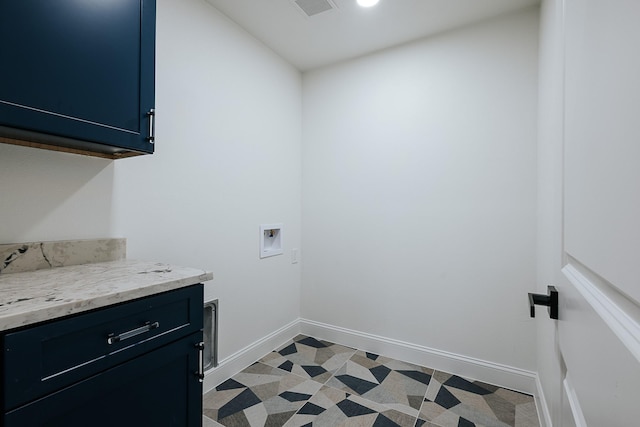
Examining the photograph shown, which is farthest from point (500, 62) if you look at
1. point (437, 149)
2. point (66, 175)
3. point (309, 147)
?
point (66, 175)

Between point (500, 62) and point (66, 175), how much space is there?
2638 mm

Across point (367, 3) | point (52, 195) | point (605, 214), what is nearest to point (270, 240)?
point (52, 195)

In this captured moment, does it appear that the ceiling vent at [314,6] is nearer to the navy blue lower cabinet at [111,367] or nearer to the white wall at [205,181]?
the white wall at [205,181]

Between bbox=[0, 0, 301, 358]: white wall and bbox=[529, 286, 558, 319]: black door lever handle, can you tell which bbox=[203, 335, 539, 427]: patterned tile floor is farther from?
bbox=[529, 286, 558, 319]: black door lever handle

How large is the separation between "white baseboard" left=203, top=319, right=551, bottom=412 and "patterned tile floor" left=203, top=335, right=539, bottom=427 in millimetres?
52

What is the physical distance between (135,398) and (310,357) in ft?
5.26

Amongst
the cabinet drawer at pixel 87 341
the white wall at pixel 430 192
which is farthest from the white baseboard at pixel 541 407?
the cabinet drawer at pixel 87 341

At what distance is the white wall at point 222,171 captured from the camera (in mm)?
1729

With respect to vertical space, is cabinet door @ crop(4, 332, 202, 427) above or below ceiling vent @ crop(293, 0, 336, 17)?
below

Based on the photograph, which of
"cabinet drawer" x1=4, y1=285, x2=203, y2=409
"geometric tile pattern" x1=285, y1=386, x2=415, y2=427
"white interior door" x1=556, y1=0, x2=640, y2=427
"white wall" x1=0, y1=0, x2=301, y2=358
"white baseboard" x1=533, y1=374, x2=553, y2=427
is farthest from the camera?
"geometric tile pattern" x1=285, y1=386, x2=415, y2=427

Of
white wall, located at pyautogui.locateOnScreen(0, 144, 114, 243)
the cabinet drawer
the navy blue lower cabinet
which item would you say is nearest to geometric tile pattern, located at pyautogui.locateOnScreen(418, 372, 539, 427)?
the navy blue lower cabinet

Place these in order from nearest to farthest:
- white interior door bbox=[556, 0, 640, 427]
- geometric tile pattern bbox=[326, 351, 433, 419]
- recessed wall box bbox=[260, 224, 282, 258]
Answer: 1. white interior door bbox=[556, 0, 640, 427]
2. geometric tile pattern bbox=[326, 351, 433, 419]
3. recessed wall box bbox=[260, 224, 282, 258]

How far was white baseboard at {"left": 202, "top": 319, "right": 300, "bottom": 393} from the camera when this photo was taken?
200 cm

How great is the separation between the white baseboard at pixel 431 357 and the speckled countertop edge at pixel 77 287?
1.76 meters
